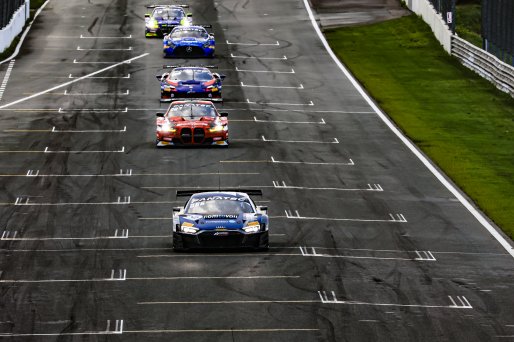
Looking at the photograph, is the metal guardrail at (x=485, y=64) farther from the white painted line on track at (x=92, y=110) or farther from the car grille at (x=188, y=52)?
the white painted line on track at (x=92, y=110)

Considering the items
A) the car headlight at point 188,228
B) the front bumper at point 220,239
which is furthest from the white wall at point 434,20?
the car headlight at point 188,228

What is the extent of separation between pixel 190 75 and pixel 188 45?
11.6 metres

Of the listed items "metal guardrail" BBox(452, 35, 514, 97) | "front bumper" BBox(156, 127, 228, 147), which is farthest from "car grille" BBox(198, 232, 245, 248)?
"metal guardrail" BBox(452, 35, 514, 97)

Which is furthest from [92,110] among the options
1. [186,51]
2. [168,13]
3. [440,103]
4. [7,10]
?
[168,13]

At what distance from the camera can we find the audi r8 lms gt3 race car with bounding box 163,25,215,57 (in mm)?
68938

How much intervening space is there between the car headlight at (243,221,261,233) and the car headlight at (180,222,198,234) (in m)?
1.15

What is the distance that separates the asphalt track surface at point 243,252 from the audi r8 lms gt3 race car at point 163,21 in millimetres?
8795

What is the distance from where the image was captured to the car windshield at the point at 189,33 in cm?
6994

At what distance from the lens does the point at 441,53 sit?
73.0 m

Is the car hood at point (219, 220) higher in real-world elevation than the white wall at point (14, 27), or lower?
higher

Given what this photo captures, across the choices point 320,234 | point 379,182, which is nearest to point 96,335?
point 320,234

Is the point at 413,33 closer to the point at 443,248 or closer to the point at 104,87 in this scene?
the point at 104,87

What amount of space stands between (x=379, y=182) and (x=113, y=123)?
1403 cm

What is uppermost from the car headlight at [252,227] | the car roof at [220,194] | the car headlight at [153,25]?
the car roof at [220,194]
